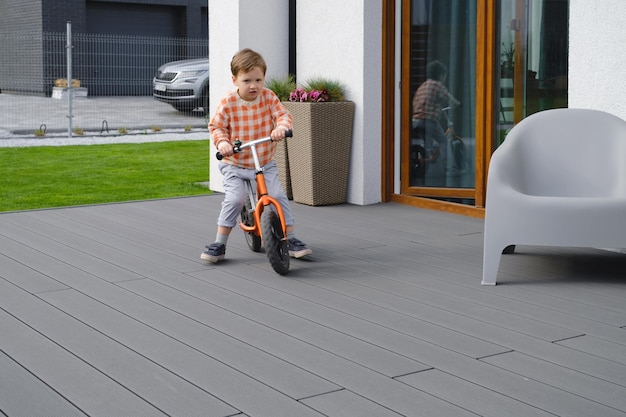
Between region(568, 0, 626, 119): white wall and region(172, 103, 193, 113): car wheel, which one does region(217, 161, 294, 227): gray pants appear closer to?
region(568, 0, 626, 119): white wall

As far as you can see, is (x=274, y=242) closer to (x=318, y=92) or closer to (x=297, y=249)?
(x=297, y=249)

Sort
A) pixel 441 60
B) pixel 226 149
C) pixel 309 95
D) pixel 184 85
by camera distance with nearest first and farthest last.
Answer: pixel 226 149, pixel 441 60, pixel 309 95, pixel 184 85

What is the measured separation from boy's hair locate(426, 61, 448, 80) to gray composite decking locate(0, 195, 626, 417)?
4.83 ft

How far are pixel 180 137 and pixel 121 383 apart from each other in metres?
11.5

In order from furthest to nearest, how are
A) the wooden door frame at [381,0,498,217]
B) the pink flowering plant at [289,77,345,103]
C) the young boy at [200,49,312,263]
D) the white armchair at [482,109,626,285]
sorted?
the pink flowering plant at [289,77,345,103] < the wooden door frame at [381,0,498,217] < the young boy at [200,49,312,263] < the white armchair at [482,109,626,285]

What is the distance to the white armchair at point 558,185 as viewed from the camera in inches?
187

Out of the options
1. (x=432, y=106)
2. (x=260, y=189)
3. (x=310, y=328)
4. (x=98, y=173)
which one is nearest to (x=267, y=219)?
(x=260, y=189)

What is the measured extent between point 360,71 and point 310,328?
13.0 ft

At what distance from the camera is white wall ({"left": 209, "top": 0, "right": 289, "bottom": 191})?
8.23 m

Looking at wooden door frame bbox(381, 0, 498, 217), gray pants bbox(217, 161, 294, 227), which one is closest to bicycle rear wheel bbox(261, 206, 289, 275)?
gray pants bbox(217, 161, 294, 227)

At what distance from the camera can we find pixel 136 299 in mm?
4539

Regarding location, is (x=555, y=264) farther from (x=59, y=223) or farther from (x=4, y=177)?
(x=4, y=177)

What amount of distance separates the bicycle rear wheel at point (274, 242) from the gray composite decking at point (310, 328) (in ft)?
0.27

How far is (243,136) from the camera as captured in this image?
551 cm
